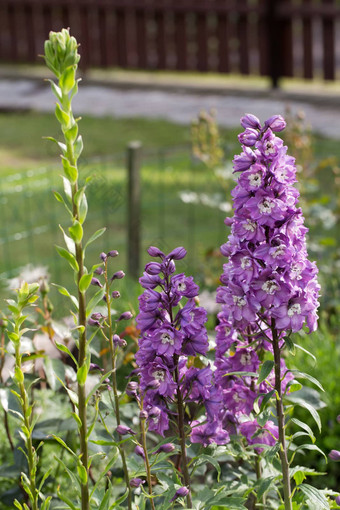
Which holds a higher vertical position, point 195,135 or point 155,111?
point 195,135

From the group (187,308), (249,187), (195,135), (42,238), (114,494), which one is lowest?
(42,238)

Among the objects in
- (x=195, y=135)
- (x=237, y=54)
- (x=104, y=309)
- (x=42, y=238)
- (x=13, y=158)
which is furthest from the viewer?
(x=237, y=54)

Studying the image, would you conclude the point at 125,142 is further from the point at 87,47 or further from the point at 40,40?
the point at 40,40

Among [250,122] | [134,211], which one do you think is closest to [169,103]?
[134,211]

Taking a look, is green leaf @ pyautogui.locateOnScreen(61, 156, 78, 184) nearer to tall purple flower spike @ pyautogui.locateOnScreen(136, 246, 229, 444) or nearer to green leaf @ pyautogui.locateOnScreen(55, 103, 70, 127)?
green leaf @ pyautogui.locateOnScreen(55, 103, 70, 127)

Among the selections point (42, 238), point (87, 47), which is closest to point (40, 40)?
point (87, 47)

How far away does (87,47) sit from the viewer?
1141 cm

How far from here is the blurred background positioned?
4645mm

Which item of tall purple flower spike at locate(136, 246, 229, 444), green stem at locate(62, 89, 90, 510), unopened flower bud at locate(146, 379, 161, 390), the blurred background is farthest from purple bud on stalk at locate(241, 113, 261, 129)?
the blurred background

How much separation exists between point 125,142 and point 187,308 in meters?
6.50

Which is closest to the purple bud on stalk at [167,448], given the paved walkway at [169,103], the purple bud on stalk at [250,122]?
the purple bud on stalk at [250,122]

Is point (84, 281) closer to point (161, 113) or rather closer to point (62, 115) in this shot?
point (62, 115)

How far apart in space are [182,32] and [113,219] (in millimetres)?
5385

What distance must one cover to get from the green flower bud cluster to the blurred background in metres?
2.27
